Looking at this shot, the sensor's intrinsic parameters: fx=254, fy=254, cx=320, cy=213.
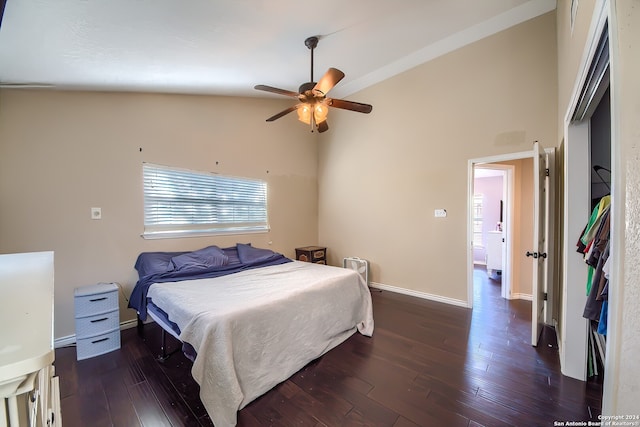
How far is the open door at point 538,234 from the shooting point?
2.35 meters

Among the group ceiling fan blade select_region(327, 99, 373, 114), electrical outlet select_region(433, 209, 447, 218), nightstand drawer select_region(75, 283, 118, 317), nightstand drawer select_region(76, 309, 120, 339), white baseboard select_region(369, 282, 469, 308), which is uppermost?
ceiling fan blade select_region(327, 99, 373, 114)

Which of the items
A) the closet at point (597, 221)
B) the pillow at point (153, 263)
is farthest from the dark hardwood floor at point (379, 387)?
the pillow at point (153, 263)

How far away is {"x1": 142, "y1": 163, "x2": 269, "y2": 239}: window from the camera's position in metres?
3.12

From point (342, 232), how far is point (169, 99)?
10.9ft

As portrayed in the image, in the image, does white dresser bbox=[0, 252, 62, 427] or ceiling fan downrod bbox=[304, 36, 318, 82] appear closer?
white dresser bbox=[0, 252, 62, 427]

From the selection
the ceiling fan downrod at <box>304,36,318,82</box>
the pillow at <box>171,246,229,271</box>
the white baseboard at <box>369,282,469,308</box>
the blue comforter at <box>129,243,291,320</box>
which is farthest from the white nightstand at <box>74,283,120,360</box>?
the white baseboard at <box>369,282,469,308</box>

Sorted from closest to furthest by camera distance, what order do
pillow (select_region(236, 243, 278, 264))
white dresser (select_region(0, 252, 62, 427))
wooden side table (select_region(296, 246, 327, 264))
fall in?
white dresser (select_region(0, 252, 62, 427)), pillow (select_region(236, 243, 278, 264)), wooden side table (select_region(296, 246, 327, 264))

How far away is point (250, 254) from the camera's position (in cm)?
353

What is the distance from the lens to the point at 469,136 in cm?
335

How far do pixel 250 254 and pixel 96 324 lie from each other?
1677 mm

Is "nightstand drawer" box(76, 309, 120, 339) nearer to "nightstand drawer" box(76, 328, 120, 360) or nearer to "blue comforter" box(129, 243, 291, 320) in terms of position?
"nightstand drawer" box(76, 328, 120, 360)

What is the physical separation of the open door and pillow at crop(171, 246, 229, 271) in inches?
132

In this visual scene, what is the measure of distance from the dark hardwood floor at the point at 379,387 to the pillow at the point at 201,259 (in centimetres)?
77

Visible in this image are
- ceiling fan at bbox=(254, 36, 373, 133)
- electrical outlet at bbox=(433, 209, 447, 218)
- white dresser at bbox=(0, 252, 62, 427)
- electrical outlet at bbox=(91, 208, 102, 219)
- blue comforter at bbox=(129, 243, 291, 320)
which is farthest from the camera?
electrical outlet at bbox=(433, 209, 447, 218)
